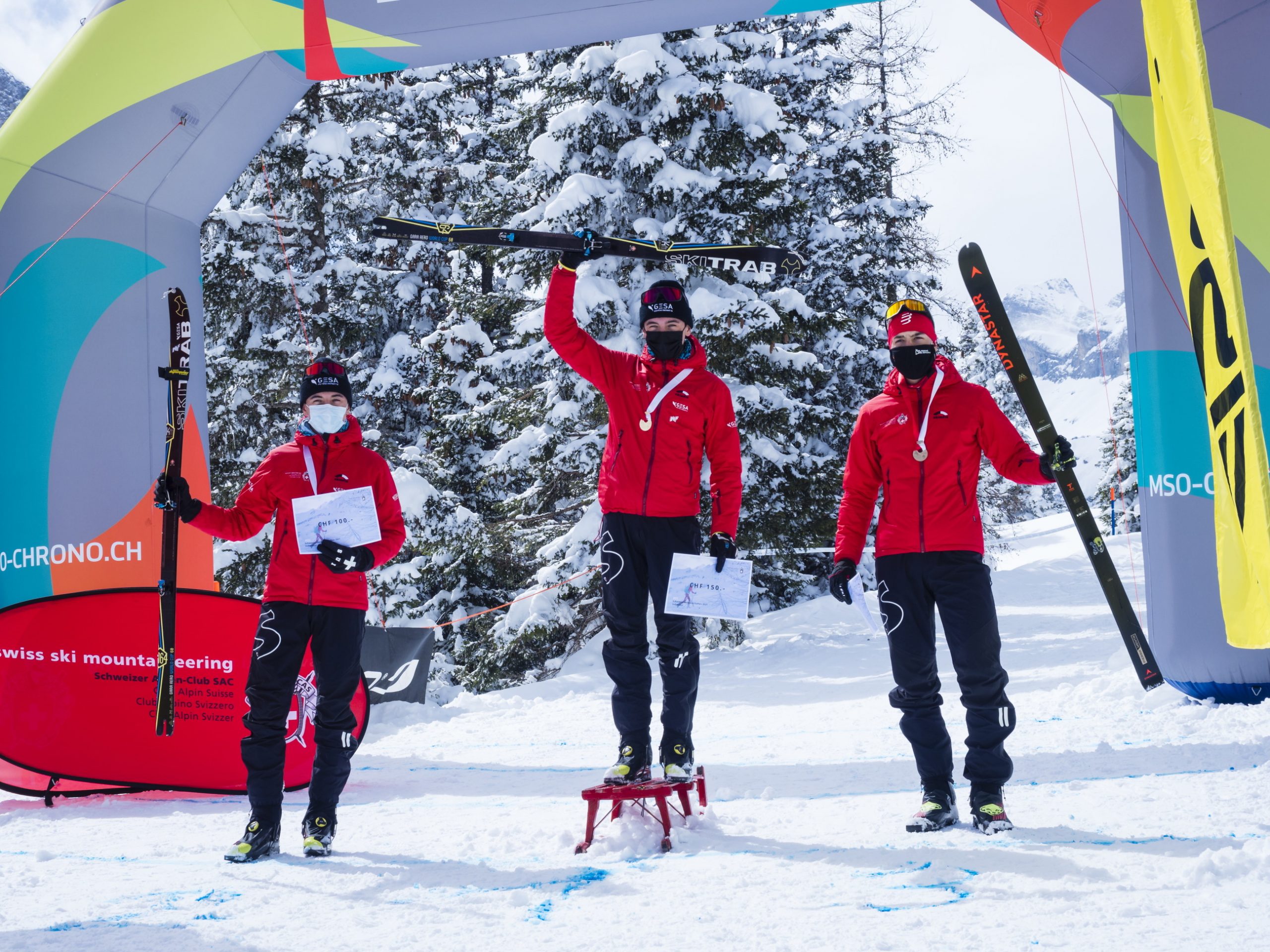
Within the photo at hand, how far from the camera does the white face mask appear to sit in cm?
410

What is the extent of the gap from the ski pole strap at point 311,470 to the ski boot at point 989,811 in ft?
9.16

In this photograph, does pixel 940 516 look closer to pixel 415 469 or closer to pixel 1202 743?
pixel 1202 743

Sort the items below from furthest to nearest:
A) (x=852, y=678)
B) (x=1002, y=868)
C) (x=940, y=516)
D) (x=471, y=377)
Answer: (x=471, y=377) < (x=852, y=678) < (x=940, y=516) < (x=1002, y=868)

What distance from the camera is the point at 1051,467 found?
12.5 ft

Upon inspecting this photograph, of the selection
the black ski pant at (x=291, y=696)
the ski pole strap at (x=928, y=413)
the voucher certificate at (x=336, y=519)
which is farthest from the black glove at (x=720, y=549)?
the black ski pant at (x=291, y=696)

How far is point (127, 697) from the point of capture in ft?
17.5

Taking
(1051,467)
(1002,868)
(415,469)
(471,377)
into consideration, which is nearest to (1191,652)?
(1051,467)

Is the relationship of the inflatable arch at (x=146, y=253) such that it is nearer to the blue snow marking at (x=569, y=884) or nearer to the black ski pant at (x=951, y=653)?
the black ski pant at (x=951, y=653)

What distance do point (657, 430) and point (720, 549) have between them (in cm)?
54

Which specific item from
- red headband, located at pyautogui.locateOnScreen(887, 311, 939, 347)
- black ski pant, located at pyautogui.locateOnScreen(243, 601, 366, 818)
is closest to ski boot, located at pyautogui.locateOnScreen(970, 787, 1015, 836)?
red headband, located at pyautogui.locateOnScreen(887, 311, 939, 347)

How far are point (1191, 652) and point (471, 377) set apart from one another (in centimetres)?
1060

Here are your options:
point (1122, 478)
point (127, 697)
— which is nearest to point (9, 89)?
point (1122, 478)

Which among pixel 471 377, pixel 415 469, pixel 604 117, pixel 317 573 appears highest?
pixel 604 117

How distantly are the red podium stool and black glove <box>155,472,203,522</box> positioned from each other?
1.91m
